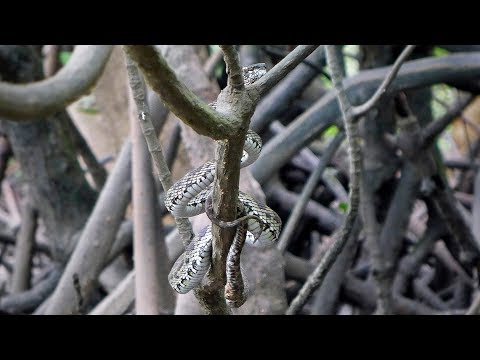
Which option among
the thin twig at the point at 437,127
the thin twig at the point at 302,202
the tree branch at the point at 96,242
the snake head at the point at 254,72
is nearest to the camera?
the snake head at the point at 254,72

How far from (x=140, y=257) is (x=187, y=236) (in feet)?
4.08

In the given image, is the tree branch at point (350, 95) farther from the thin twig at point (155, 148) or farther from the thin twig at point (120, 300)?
the thin twig at point (155, 148)

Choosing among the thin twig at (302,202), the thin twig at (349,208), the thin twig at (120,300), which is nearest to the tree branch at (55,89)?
the thin twig at (349,208)

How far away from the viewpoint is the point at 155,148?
1.38m

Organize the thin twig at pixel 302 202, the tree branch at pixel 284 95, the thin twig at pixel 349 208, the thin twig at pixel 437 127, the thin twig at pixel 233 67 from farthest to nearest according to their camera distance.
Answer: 1. the tree branch at pixel 284 95
2. the thin twig at pixel 437 127
3. the thin twig at pixel 302 202
4. the thin twig at pixel 349 208
5. the thin twig at pixel 233 67

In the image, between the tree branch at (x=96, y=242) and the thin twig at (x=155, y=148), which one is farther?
the tree branch at (x=96, y=242)

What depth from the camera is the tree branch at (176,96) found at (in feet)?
2.22

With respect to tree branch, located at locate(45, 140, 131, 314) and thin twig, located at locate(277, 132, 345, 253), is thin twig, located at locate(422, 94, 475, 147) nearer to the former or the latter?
thin twig, located at locate(277, 132, 345, 253)

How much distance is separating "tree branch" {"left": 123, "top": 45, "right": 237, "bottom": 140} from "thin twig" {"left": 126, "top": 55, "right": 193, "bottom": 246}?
52cm

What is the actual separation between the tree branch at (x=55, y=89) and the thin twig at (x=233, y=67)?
371 millimetres

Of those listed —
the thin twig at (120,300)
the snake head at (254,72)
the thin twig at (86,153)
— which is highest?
the snake head at (254,72)

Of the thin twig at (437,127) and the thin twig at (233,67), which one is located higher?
the thin twig at (233,67)
